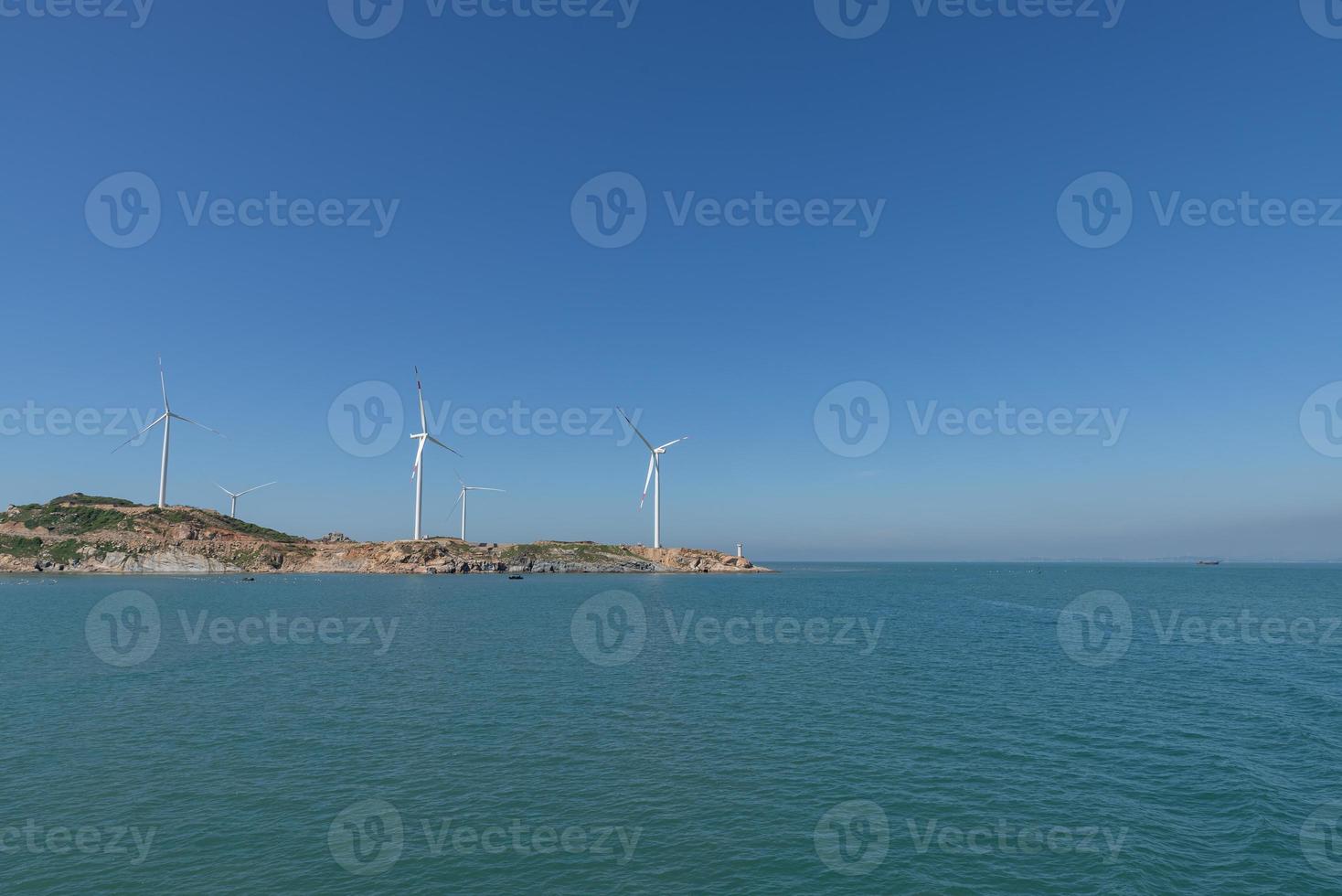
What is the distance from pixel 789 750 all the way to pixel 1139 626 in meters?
89.3

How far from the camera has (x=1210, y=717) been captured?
4391 centimetres

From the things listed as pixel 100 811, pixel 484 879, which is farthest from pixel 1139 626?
pixel 100 811

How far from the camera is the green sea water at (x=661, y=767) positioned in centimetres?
2369

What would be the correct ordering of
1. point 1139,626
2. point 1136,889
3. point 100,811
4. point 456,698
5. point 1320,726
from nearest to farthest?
1. point 1136,889
2. point 100,811
3. point 1320,726
4. point 456,698
5. point 1139,626

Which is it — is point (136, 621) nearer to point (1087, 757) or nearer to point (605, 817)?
point (605, 817)

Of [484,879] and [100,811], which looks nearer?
[484,879]

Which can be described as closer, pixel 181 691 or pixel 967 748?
pixel 967 748

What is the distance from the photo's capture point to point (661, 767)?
109 feet

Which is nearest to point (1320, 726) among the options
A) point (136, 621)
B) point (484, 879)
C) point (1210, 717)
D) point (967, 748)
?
point (1210, 717)

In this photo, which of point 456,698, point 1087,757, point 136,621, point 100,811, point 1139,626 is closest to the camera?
point 100,811

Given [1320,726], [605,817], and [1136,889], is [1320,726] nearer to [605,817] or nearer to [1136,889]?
[1136,889]

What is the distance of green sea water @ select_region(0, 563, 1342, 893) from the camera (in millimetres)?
23688

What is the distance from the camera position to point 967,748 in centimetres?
3681

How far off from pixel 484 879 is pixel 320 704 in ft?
93.5
